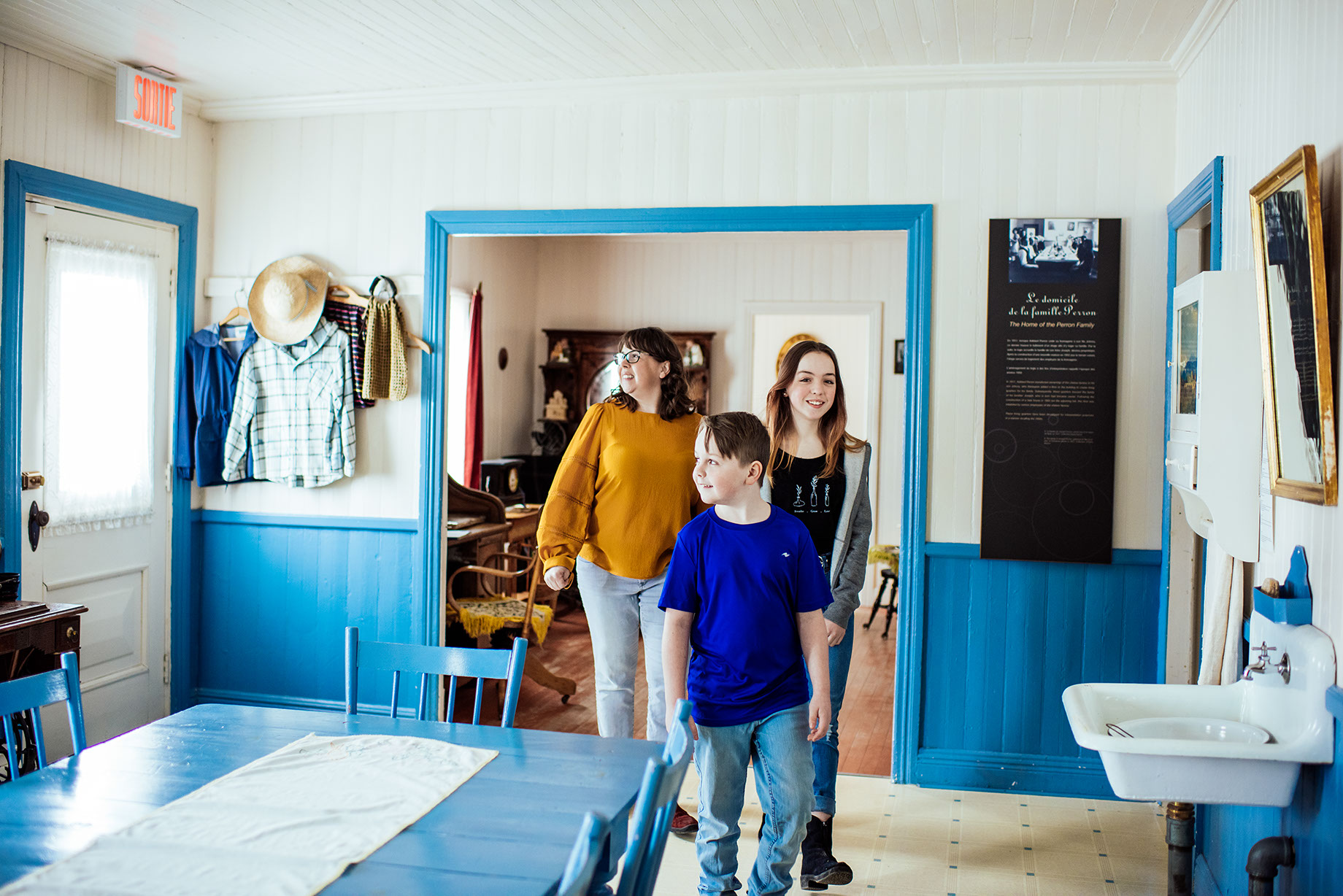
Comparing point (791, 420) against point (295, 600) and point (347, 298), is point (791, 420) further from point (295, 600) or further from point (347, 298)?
point (295, 600)

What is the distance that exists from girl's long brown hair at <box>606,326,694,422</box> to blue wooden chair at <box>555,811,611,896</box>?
1.87m

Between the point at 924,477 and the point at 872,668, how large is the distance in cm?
220

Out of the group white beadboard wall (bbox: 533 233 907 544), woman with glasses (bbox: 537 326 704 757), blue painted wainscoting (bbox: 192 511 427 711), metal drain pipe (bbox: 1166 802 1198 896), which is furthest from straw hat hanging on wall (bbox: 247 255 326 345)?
metal drain pipe (bbox: 1166 802 1198 896)

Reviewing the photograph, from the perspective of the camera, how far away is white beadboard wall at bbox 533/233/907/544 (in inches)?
272

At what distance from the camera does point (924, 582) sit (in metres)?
3.71

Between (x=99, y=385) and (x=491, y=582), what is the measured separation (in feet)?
6.64

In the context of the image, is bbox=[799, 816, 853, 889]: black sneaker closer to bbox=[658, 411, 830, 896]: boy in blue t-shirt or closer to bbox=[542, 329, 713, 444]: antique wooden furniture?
bbox=[658, 411, 830, 896]: boy in blue t-shirt

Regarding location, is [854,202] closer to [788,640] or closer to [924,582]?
[924,582]

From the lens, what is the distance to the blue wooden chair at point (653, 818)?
53.3 inches

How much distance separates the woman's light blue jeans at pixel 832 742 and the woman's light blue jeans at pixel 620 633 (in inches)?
18.8

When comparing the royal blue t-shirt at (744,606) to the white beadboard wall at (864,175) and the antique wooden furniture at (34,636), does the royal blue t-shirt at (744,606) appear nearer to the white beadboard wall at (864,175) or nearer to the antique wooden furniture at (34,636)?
the white beadboard wall at (864,175)

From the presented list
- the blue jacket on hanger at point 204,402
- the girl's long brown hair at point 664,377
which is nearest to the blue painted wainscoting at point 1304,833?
the girl's long brown hair at point 664,377

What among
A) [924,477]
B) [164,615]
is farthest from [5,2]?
[924,477]

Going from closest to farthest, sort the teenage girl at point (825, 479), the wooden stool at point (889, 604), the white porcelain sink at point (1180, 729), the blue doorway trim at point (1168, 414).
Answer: the white porcelain sink at point (1180, 729) → the teenage girl at point (825, 479) → the blue doorway trim at point (1168, 414) → the wooden stool at point (889, 604)
